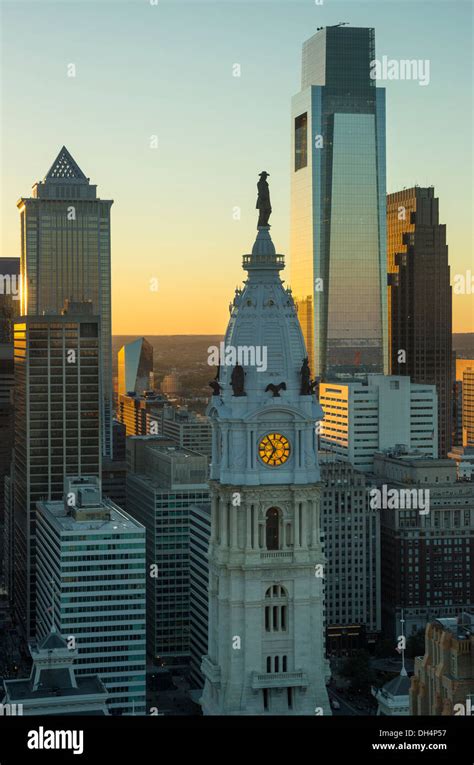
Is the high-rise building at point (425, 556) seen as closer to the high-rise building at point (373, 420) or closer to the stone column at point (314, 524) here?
the high-rise building at point (373, 420)

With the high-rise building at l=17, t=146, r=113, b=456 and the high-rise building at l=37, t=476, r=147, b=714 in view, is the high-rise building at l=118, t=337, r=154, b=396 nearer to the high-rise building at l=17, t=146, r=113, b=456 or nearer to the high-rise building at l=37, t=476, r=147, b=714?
the high-rise building at l=17, t=146, r=113, b=456

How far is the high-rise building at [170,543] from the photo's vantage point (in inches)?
2633

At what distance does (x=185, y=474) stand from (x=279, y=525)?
44379mm

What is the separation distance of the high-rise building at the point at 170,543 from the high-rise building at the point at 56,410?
474 centimetres

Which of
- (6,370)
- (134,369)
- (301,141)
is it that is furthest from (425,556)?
(134,369)

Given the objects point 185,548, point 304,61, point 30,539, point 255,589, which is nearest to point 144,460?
point 30,539

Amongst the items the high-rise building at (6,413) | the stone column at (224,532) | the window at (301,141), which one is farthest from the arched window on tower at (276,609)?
the window at (301,141)

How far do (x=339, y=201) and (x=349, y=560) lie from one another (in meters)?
52.8

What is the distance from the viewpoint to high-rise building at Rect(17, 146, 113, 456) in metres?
144

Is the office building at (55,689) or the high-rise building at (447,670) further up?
the high-rise building at (447,670)

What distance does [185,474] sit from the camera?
7319 centimetres

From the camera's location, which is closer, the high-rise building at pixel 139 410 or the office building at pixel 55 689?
the office building at pixel 55 689

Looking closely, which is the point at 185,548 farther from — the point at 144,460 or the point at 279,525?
the point at 279,525
